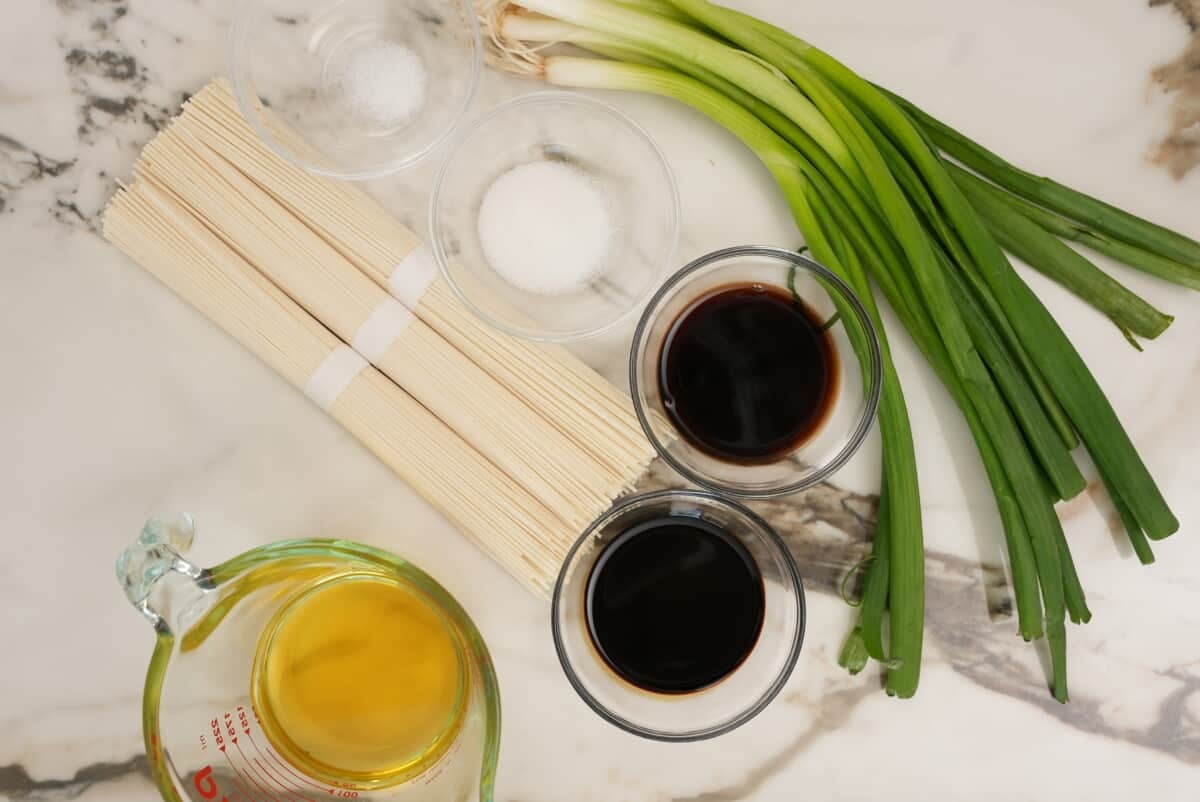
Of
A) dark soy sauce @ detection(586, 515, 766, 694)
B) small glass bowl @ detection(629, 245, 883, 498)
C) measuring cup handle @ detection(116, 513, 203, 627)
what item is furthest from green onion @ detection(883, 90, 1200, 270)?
measuring cup handle @ detection(116, 513, 203, 627)

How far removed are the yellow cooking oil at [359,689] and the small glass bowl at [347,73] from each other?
0.43m

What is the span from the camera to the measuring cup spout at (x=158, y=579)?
742 mm

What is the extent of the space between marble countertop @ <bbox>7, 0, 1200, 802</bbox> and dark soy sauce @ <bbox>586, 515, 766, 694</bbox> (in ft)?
0.33

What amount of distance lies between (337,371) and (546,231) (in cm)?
24

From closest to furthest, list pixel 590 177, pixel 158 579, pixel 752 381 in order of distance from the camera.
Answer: pixel 158 579 < pixel 752 381 < pixel 590 177

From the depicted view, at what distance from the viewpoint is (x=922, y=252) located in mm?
834


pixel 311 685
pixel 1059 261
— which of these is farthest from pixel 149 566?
pixel 1059 261

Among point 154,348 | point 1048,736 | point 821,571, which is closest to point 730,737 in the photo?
point 821,571

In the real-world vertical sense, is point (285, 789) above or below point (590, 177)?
below

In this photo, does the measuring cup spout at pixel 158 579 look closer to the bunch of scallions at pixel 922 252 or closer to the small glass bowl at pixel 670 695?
the small glass bowl at pixel 670 695

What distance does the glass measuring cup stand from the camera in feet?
2.57

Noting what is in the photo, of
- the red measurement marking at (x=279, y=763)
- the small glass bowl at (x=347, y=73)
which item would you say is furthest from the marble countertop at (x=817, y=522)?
the red measurement marking at (x=279, y=763)

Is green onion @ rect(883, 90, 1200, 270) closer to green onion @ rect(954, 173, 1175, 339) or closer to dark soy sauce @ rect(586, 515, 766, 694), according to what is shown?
green onion @ rect(954, 173, 1175, 339)

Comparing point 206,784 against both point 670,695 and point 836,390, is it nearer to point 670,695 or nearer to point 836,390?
point 670,695
